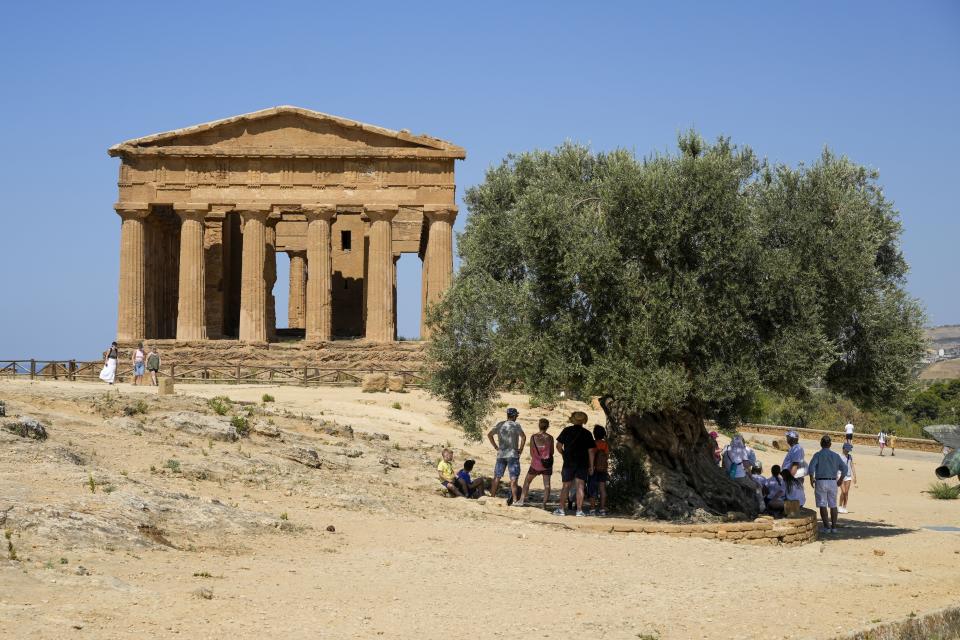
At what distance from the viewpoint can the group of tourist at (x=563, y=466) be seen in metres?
18.6

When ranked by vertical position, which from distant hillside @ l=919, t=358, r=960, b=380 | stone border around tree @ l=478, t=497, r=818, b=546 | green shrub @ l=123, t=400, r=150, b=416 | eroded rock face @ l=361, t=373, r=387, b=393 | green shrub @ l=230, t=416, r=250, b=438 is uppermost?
distant hillside @ l=919, t=358, r=960, b=380

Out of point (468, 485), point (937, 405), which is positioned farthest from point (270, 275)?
point (937, 405)

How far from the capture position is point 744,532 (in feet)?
56.0

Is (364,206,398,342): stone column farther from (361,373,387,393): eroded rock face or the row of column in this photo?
(361,373,387,393): eroded rock face

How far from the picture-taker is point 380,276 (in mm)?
45188

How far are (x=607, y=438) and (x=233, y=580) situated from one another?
949cm

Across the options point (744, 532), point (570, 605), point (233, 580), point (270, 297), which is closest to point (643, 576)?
A: point (570, 605)

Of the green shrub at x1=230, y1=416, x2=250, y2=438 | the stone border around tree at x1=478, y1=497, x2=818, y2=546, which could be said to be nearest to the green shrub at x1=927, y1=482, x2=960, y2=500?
the stone border around tree at x1=478, y1=497, x2=818, y2=546

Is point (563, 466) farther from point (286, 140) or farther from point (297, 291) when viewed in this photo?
point (297, 291)

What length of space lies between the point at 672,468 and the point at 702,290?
3237 millimetres

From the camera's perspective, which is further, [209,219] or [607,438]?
[209,219]

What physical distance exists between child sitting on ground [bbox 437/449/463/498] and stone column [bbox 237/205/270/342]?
25159 mm

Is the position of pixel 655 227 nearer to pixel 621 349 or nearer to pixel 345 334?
pixel 621 349

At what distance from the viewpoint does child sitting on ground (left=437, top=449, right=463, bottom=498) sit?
19.7 meters
